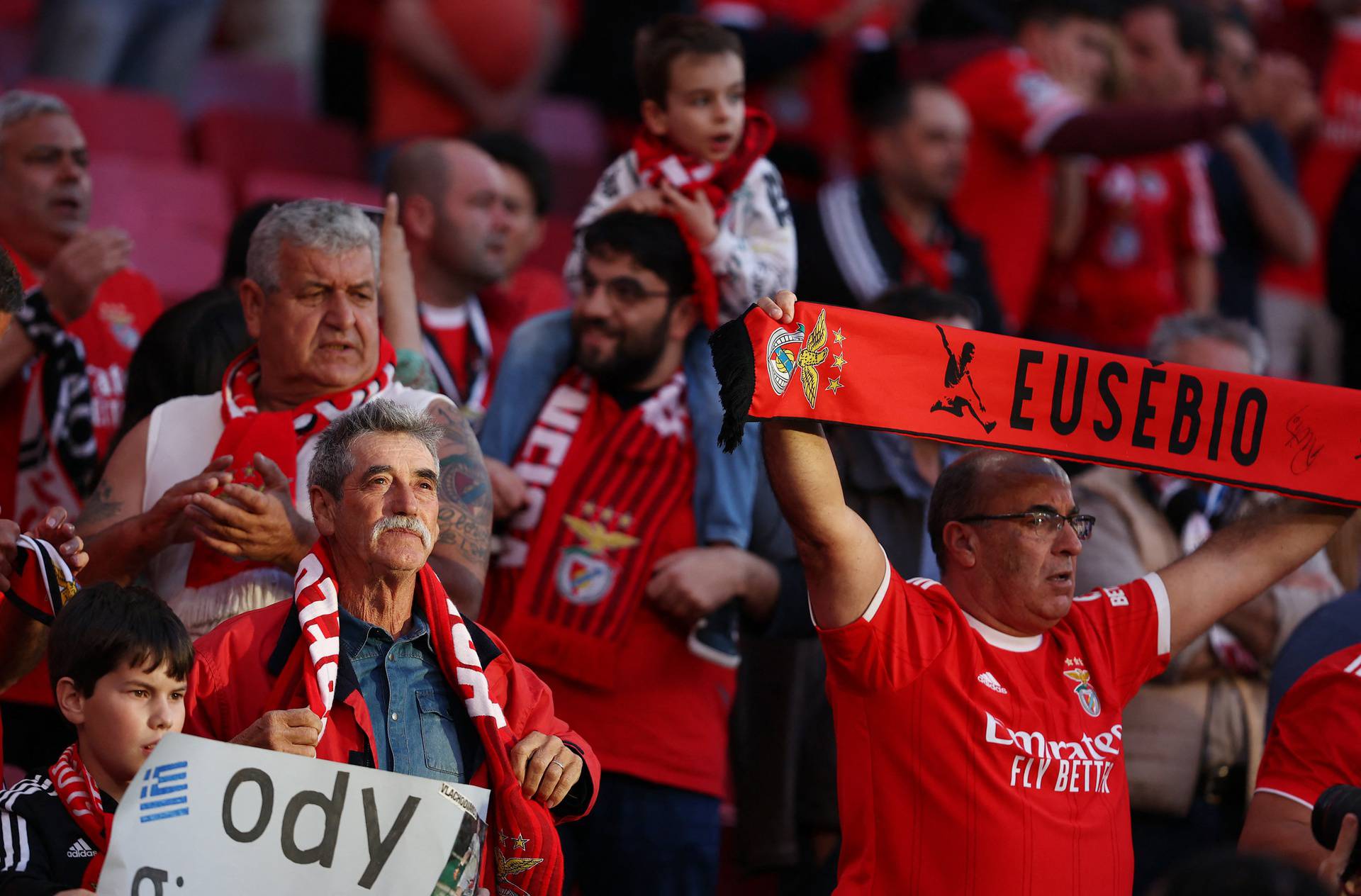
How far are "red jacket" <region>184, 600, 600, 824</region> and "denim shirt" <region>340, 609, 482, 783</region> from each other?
0.03 metres

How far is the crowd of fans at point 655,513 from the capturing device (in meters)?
3.42

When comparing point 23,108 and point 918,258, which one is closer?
point 23,108

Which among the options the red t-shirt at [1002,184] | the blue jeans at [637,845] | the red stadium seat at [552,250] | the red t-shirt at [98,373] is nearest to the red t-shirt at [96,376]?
the red t-shirt at [98,373]

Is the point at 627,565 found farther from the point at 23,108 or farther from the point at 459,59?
the point at 459,59

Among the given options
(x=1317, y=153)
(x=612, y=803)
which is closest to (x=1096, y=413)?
(x=612, y=803)

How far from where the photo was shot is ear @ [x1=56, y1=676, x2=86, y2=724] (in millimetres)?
3285

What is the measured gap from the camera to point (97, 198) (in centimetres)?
668

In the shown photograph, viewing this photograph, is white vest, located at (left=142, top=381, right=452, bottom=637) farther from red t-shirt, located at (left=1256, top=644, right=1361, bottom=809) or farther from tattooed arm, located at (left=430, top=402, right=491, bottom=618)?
red t-shirt, located at (left=1256, top=644, right=1361, bottom=809)

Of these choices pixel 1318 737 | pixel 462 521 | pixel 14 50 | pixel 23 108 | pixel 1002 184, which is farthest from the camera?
pixel 14 50

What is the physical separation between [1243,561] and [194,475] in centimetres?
227

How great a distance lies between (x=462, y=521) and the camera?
3.94m

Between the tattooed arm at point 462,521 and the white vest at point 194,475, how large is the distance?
0.14 metres

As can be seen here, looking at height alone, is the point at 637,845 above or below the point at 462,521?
below

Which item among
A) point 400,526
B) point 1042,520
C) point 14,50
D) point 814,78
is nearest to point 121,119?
point 14,50
